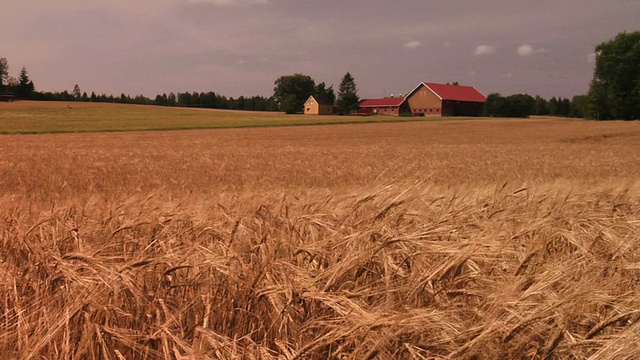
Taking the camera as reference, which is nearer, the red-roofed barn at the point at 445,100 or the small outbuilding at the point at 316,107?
the red-roofed barn at the point at 445,100

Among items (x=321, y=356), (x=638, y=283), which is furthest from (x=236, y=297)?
(x=638, y=283)

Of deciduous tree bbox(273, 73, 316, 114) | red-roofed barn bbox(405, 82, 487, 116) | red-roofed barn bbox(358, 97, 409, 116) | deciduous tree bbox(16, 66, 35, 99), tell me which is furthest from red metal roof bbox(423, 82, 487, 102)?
deciduous tree bbox(16, 66, 35, 99)

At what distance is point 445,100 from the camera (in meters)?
79.8

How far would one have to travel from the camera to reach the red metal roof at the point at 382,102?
8925 centimetres

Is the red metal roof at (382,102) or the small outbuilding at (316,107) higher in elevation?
the red metal roof at (382,102)

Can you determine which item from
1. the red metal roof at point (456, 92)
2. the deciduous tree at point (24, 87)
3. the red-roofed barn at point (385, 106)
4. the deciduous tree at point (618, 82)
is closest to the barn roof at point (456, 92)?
the red metal roof at point (456, 92)

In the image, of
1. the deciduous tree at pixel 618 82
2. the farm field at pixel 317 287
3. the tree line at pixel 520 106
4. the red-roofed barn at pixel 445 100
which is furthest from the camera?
the tree line at pixel 520 106

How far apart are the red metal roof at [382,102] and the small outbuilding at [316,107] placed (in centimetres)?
864

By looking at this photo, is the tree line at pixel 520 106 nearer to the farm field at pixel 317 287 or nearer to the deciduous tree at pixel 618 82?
the deciduous tree at pixel 618 82

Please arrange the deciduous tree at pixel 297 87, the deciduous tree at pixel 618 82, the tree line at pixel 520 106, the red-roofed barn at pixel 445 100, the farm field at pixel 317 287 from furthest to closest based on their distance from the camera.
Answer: the deciduous tree at pixel 297 87, the tree line at pixel 520 106, the red-roofed barn at pixel 445 100, the deciduous tree at pixel 618 82, the farm field at pixel 317 287

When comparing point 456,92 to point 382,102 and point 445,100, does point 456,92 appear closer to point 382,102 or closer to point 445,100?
point 445,100

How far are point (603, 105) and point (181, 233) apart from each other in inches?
3126

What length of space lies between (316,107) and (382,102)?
1458 centimetres

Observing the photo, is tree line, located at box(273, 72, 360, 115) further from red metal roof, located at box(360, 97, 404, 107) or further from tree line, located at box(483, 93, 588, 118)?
tree line, located at box(483, 93, 588, 118)
